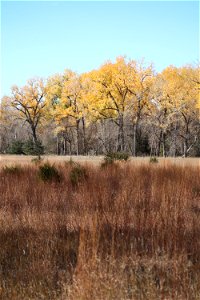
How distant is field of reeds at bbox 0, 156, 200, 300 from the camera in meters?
3.34

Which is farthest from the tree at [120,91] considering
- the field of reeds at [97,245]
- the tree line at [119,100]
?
the field of reeds at [97,245]

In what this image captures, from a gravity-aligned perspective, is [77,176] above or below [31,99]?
below

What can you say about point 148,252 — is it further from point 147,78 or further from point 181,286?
point 147,78

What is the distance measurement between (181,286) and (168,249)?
0.73 meters

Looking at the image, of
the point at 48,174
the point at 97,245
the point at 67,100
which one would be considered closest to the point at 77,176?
the point at 48,174

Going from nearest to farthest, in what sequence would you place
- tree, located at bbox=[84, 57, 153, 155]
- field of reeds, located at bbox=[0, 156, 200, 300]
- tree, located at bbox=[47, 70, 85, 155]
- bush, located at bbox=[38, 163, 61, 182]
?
1. field of reeds, located at bbox=[0, 156, 200, 300]
2. bush, located at bbox=[38, 163, 61, 182]
3. tree, located at bbox=[84, 57, 153, 155]
4. tree, located at bbox=[47, 70, 85, 155]

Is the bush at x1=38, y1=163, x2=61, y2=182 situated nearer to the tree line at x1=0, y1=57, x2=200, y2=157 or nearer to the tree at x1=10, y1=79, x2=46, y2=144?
the tree line at x1=0, y1=57, x2=200, y2=157

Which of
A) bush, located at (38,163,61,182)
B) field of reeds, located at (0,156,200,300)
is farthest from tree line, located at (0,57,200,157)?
field of reeds, located at (0,156,200,300)

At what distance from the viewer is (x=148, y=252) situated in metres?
4.45

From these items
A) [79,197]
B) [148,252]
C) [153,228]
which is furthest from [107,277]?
[79,197]

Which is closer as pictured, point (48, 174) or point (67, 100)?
point (48, 174)

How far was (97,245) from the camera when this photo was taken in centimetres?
369

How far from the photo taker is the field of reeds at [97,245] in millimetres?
3338

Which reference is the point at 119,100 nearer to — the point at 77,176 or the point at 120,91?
the point at 120,91
